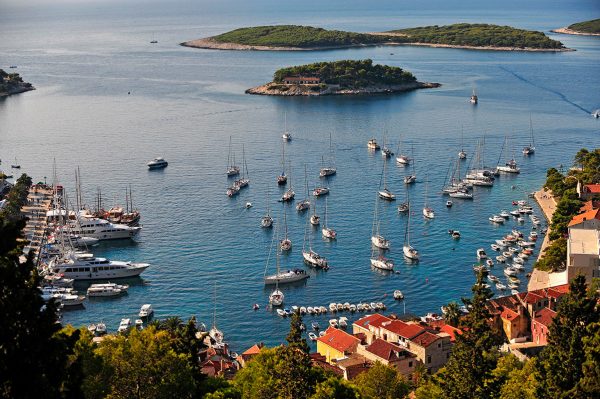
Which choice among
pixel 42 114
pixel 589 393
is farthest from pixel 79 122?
pixel 589 393

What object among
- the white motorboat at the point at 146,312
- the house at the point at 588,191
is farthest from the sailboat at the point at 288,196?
the white motorboat at the point at 146,312

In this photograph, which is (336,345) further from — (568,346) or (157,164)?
(157,164)

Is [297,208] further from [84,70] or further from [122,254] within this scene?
[84,70]

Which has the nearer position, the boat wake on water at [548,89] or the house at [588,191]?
the house at [588,191]

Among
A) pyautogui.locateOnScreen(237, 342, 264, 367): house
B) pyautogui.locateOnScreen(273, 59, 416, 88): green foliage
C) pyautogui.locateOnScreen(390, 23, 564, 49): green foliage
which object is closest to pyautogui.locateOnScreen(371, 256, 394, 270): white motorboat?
pyautogui.locateOnScreen(237, 342, 264, 367): house

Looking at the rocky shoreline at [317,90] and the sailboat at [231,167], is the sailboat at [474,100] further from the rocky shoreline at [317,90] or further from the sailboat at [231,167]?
the sailboat at [231,167]

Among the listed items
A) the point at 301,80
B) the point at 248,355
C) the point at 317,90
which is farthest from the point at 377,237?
the point at 301,80
